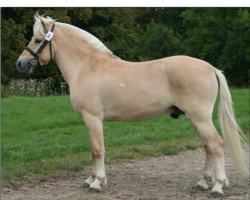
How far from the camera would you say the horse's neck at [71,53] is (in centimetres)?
619

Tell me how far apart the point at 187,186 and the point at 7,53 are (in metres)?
15.7

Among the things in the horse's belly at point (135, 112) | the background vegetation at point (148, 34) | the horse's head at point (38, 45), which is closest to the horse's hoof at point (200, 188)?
the horse's belly at point (135, 112)

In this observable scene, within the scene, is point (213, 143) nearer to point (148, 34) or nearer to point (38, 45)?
point (38, 45)

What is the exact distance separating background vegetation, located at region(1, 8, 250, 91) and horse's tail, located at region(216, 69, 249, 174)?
14399 millimetres

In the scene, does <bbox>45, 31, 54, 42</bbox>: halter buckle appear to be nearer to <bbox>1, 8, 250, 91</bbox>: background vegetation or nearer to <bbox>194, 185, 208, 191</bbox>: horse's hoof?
<bbox>194, 185, 208, 191</bbox>: horse's hoof

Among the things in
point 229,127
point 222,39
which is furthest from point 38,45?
point 222,39

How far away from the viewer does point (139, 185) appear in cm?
612

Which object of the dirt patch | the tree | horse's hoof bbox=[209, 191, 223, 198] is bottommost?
the tree

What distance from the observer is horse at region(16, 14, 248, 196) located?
5605 mm

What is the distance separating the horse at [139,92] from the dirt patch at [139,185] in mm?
208

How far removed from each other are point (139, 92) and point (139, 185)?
50.6 inches

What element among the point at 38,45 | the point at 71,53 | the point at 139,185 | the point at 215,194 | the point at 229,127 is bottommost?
the point at 139,185

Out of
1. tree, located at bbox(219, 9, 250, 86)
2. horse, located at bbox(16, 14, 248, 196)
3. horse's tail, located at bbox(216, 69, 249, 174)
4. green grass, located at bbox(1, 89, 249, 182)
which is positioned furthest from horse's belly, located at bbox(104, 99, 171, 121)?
tree, located at bbox(219, 9, 250, 86)

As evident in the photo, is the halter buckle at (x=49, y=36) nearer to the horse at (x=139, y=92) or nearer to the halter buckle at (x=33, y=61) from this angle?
the horse at (x=139, y=92)
